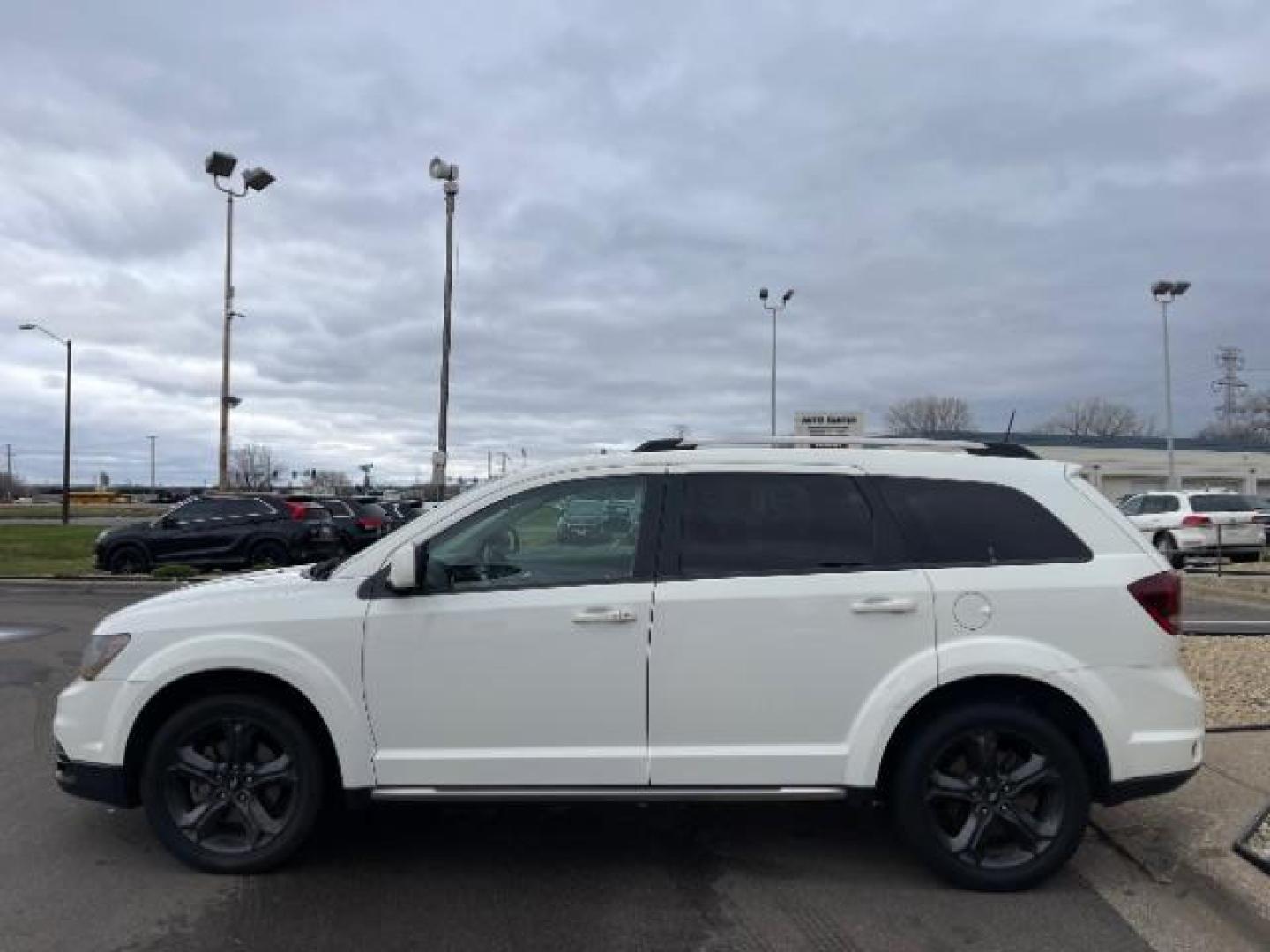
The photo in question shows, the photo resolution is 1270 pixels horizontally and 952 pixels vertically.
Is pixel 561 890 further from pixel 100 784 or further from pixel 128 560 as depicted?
pixel 128 560

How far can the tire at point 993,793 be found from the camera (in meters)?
4.47

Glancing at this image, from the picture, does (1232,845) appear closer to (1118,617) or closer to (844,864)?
(1118,617)

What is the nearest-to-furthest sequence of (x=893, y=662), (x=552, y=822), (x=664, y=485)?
(x=893, y=662), (x=664, y=485), (x=552, y=822)

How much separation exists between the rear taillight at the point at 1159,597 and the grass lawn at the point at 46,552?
1913 cm

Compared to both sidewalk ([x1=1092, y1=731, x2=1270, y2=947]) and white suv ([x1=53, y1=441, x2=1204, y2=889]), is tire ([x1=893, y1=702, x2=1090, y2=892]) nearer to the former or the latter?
white suv ([x1=53, y1=441, x2=1204, y2=889])

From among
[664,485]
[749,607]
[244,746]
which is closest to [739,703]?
[749,607]

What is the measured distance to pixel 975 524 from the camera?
4.68 m

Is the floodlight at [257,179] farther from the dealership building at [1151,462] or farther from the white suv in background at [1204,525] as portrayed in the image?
the dealership building at [1151,462]

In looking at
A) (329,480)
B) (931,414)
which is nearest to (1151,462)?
(931,414)


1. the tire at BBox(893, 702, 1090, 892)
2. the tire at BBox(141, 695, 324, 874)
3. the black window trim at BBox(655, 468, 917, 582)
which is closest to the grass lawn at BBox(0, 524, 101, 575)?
the tire at BBox(141, 695, 324, 874)

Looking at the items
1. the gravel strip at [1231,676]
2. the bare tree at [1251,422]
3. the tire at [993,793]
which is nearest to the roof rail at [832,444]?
the tire at [993,793]

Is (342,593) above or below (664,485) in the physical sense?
below

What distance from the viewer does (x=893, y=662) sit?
A: 4461mm

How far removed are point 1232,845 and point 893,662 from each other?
5.45ft
